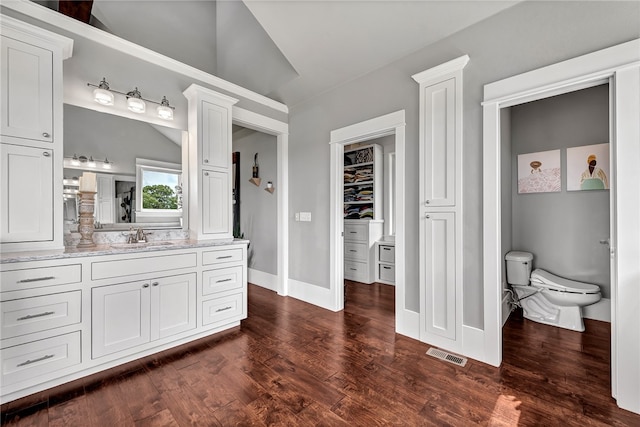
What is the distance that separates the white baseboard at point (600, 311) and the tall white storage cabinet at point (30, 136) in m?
4.92

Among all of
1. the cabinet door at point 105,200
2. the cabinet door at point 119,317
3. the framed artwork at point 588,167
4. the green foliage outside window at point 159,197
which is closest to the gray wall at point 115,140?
the cabinet door at point 105,200

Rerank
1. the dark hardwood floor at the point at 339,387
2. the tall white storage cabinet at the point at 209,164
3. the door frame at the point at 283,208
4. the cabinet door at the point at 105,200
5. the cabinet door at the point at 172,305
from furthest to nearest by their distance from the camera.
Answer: the door frame at the point at 283,208
the tall white storage cabinet at the point at 209,164
the cabinet door at the point at 105,200
the cabinet door at the point at 172,305
the dark hardwood floor at the point at 339,387

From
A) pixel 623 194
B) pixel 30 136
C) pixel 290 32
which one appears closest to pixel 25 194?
pixel 30 136

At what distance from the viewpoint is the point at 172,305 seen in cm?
233

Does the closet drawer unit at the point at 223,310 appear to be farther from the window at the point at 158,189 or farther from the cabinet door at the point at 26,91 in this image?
the cabinet door at the point at 26,91

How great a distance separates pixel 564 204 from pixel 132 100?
180 inches

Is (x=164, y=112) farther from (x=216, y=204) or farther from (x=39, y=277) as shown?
(x=39, y=277)

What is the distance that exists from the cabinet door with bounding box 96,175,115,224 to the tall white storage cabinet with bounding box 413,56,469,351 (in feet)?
9.39

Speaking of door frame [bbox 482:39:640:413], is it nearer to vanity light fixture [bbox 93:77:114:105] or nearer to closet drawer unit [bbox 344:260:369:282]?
closet drawer unit [bbox 344:260:369:282]

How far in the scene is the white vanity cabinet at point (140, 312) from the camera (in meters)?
1.97

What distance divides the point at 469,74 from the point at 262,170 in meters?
3.05

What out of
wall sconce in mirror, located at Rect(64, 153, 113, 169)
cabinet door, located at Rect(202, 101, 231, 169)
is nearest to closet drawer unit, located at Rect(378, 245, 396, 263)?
cabinet door, located at Rect(202, 101, 231, 169)

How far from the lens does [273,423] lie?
151 cm

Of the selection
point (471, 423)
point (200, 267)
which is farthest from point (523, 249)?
point (200, 267)
